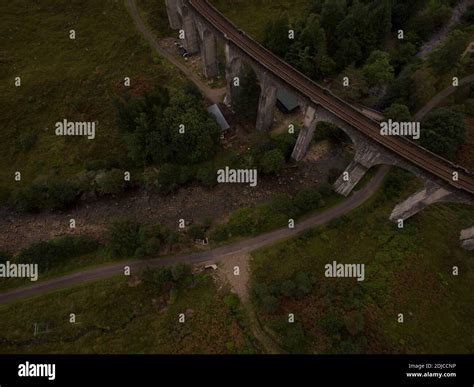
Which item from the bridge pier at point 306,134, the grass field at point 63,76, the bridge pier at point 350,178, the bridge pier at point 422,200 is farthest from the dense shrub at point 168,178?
the bridge pier at point 422,200

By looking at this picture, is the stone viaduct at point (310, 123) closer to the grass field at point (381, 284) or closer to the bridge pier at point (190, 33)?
the bridge pier at point (190, 33)

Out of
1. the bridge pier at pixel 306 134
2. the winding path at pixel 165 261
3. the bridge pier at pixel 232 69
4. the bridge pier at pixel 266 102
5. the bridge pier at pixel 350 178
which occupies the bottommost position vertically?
the winding path at pixel 165 261

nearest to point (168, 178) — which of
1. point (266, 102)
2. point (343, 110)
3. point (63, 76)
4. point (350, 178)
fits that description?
point (266, 102)

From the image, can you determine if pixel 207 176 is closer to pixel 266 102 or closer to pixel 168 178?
pixel 168 178

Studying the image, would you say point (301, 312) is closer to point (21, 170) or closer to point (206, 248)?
point (206, 248)

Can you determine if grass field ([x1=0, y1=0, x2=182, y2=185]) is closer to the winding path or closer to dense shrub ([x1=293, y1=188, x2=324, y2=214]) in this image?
the winding path
